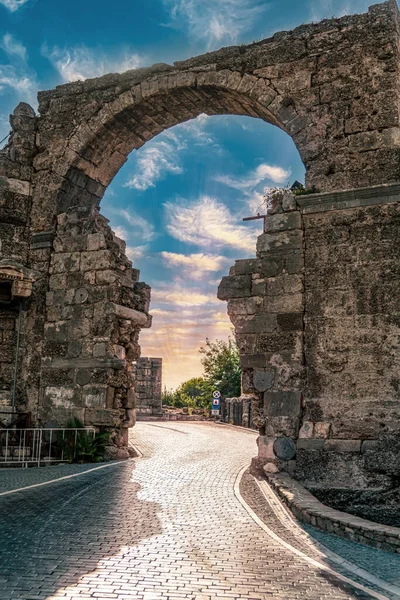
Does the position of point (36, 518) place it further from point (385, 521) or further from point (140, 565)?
point (385, 521)

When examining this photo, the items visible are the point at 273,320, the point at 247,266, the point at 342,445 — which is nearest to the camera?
the point at 342,445

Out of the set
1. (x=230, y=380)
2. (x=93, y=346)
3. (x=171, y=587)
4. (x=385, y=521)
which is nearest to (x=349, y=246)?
(x=385, y=521)

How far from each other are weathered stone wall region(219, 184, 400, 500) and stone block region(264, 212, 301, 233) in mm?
16

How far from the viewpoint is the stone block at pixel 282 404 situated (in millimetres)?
8516

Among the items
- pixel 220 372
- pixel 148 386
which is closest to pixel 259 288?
pixel 148 386

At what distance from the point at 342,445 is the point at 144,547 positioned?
165 inches

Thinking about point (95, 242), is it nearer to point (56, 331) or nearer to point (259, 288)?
point (56, 331)

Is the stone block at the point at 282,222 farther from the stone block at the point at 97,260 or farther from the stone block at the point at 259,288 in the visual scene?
the stone block at the point at 97,260

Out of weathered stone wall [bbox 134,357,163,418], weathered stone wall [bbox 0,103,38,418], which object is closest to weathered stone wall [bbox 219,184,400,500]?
weathered stone wall [bbox 0,103,38,418]

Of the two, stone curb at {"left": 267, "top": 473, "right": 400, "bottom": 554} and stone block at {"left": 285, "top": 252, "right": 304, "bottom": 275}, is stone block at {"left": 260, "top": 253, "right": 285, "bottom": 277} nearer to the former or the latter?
stone block at {"left": 285, "top": 252, "right": 304, "bottom": 275}

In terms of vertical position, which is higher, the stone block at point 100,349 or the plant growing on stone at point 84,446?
the stone block at point 100,349

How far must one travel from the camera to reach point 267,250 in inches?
359

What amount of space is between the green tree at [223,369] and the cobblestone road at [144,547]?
22248 mm

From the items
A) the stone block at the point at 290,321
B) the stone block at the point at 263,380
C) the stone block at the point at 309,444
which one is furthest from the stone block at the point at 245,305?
the stone block at the point at 309,444
